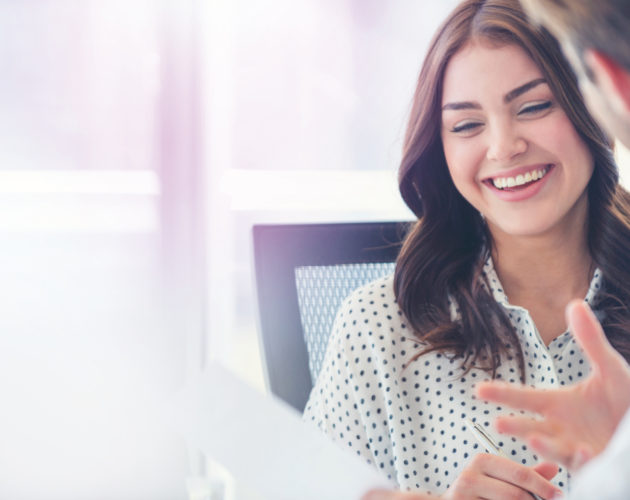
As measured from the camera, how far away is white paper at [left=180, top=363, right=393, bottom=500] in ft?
1.78

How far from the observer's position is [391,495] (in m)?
0.53

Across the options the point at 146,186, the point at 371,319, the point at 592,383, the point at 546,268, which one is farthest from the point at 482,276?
the point at 146,186

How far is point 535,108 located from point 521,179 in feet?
0.35

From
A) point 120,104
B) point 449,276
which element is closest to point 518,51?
point 449,276

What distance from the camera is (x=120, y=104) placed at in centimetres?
235

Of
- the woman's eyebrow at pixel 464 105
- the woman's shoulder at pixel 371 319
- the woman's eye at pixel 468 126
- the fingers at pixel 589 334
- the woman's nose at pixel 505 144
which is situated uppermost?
the woman's eyebrow at pixel 464 105

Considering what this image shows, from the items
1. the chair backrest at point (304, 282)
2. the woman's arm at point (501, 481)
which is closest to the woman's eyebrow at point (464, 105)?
the chair backrest at point (304, 282)

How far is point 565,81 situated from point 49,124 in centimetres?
163

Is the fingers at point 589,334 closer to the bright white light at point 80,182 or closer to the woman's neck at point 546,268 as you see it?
the woman's neck at point 546,268

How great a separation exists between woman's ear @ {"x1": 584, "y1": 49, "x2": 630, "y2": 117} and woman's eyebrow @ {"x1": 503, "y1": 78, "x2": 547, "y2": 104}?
26.3 inches

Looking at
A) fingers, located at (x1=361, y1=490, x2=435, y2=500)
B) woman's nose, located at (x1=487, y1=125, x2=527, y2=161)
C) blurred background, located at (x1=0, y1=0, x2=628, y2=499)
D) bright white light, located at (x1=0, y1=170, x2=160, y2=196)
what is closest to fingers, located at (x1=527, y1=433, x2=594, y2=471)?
fingers, located at (x1=361, y1=490, x2=435, y2=500)

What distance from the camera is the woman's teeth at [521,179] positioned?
1158mm

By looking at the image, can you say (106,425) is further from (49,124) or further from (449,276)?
(449,276)

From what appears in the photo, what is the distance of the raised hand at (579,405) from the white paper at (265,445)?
13 centimetres
